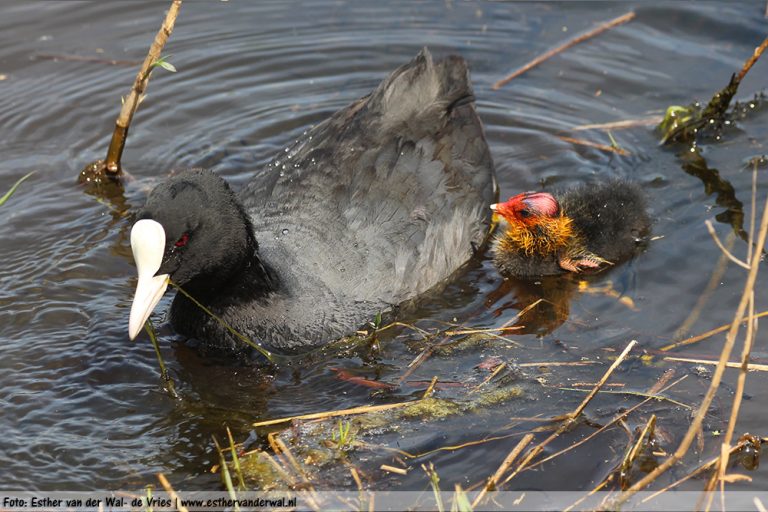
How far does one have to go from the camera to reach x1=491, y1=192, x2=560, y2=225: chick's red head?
493 cm

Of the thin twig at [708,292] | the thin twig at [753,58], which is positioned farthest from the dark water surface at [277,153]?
the thin twig at [753,58]

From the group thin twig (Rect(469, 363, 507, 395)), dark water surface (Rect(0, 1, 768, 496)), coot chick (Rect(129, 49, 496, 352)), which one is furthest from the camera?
thin twig (Rect(469, 363, 507, 395))

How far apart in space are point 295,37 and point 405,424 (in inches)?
158

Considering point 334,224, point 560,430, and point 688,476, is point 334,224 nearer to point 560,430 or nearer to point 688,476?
point 560,430

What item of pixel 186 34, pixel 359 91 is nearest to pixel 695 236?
pixel 359 91

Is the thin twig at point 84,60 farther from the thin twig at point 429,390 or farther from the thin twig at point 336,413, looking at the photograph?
the thin twig at point 429,390

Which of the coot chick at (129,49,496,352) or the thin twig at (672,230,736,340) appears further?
the thin twig at (672,230,736,340)

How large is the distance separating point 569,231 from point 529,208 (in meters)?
0.22

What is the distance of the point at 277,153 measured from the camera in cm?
574

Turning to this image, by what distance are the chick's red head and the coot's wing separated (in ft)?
0.73

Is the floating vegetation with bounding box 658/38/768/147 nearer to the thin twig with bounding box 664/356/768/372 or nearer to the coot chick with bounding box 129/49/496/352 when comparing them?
the coot chick with bounding box 129/49/496/352

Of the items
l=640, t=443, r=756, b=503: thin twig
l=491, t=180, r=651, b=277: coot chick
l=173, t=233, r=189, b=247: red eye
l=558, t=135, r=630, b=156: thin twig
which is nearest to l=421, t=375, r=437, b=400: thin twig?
l=640, t=443, r=756, b=503: thin twig

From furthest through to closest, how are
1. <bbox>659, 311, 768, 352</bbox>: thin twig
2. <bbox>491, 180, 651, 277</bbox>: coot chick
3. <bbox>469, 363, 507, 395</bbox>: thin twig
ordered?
<bbox>491, 180, 651, 277</bbox>: coot chick, <bbox>659, 311, 768, 352</bbox>: thin twig, <bbox>469, 363, 507, 395</bbox>: thin twig

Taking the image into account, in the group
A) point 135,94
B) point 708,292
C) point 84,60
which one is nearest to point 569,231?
point 708,292
